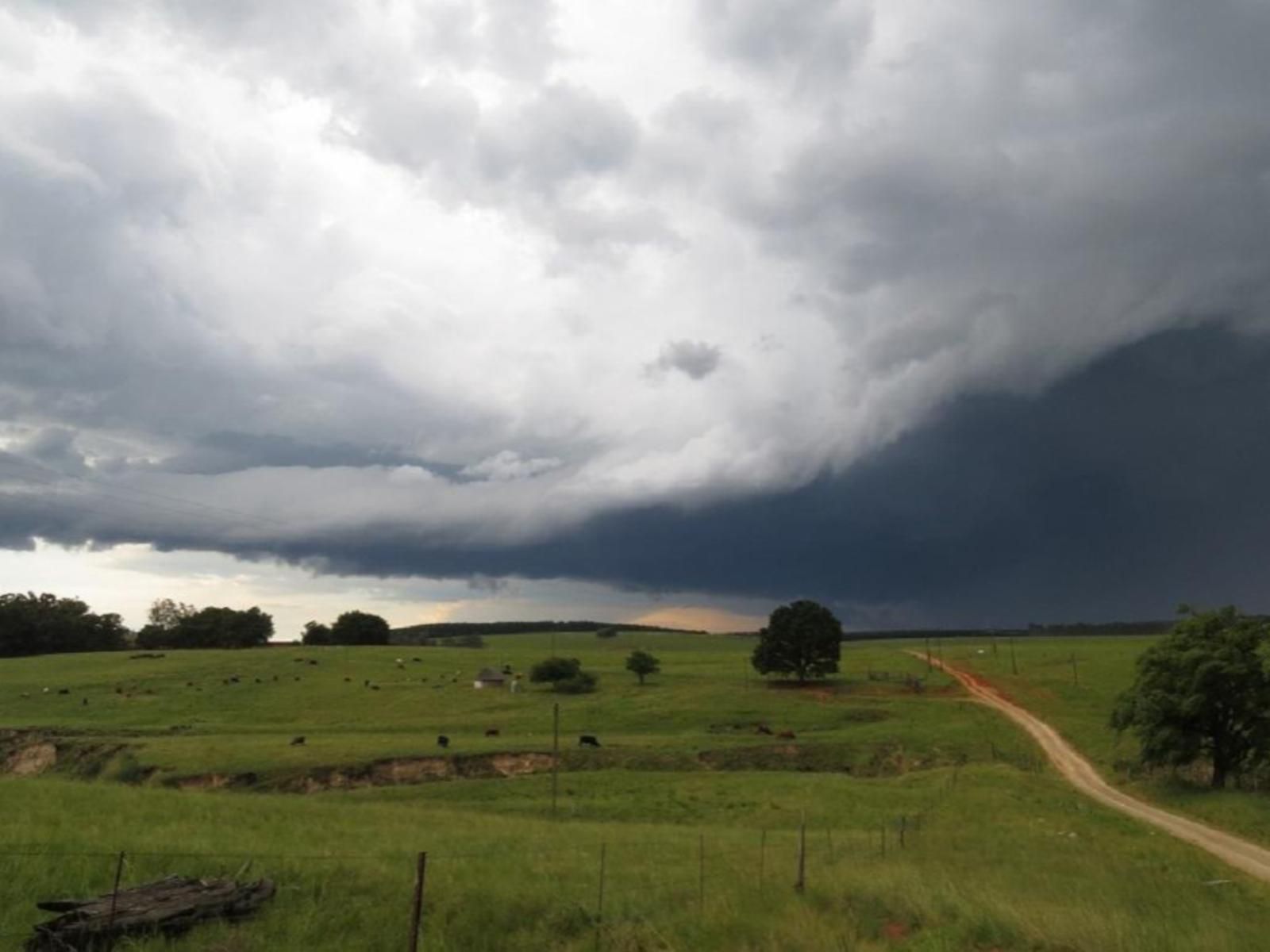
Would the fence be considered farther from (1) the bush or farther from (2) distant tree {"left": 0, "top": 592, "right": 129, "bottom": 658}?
(2) distant tree {"left": 0, "top": 592, "right": 129, "bottom": 658}

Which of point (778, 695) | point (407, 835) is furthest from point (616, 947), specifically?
point (778, 695)

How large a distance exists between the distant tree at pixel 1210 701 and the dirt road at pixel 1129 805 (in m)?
3.85

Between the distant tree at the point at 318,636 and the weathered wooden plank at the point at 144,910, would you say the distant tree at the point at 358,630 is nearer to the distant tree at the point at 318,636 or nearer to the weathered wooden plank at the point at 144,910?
the distant tree at the point at 318,636

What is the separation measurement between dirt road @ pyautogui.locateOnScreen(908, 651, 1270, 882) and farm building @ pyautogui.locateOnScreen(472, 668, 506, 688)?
55405 millimetres

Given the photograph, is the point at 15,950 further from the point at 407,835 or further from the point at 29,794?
the point at 29,794

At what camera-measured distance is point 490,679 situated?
114 meters

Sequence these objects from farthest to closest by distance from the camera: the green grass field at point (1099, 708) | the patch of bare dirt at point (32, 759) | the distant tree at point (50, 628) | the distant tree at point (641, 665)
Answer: the distant tree at point (50, 628) → the distant tree at point (641, 665) → the patch of bare dirt at point (32, 759) → the green grass field at point (1099, 708)

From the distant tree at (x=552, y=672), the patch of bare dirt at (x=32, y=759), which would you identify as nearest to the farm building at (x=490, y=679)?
the distant tree at (x=552, y=672)

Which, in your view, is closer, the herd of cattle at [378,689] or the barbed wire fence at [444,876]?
the barbed wire fence at [444,876]

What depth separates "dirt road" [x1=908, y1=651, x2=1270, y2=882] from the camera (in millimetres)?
35075

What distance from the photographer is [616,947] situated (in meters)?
15.6

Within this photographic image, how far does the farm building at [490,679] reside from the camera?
112562 millimetres

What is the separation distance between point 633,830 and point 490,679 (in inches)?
3081

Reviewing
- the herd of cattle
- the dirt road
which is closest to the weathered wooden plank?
the dirt road
